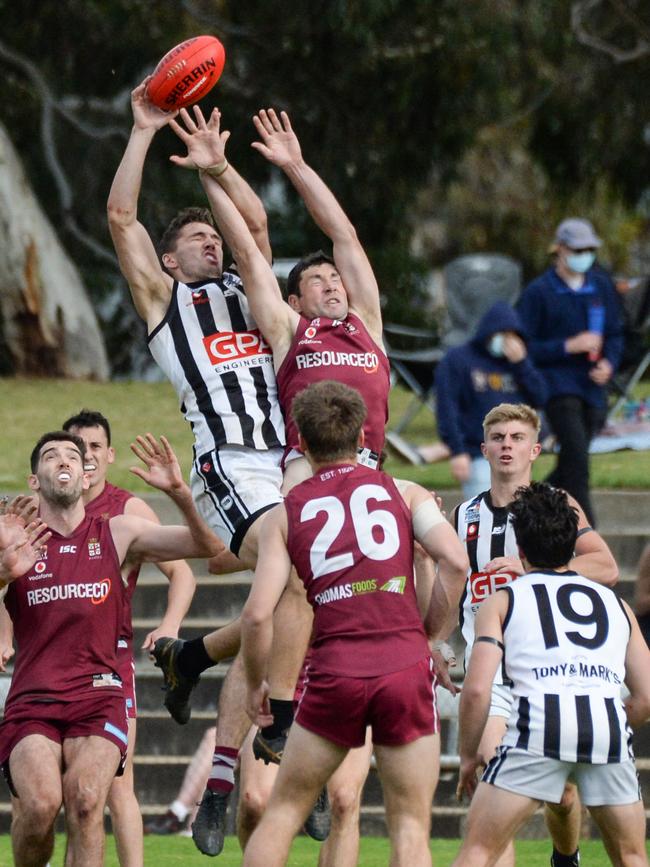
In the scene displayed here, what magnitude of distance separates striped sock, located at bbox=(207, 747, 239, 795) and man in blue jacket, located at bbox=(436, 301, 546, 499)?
305 cm

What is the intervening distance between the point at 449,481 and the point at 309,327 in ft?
19.4

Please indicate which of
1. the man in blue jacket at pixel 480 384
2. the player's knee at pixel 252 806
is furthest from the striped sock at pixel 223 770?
the man in blue jacket at pixel 480 384

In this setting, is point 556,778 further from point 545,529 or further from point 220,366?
point 220,366

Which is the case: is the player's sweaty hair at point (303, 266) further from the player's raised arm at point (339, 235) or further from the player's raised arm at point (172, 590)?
the player's raised arm at point (172, 590)

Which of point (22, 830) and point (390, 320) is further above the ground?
point (390, 320)

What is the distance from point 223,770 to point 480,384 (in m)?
3.62

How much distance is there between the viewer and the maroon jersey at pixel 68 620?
709cm

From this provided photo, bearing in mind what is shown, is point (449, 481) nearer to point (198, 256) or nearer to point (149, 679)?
point (149, 679)

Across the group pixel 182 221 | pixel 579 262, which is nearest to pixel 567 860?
pixel 182 221

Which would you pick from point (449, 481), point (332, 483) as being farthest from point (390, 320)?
point (332, 483)

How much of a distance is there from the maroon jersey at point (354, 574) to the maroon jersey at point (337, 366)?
3.81 ft

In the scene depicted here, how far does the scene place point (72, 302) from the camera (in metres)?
20.6

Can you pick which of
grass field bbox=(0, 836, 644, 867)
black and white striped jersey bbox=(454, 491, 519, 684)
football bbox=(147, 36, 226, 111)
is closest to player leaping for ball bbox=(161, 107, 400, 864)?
football bbox=(147, 36, 226, 111)

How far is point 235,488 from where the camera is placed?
727 cm
